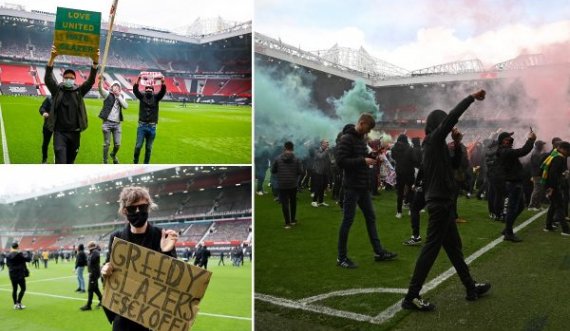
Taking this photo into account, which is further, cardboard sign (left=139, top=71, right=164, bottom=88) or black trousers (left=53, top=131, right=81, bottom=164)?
cardboard sign (left=139, top=71, right=164, bottom=88)

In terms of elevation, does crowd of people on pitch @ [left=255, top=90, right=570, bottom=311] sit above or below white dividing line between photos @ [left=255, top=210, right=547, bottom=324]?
above

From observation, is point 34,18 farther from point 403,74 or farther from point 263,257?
point 403,74

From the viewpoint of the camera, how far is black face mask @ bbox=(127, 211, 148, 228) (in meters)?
2.24

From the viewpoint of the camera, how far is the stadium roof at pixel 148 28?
132 inches

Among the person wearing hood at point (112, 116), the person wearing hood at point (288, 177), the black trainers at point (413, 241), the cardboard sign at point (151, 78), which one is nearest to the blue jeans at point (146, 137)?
the person wearing hood at point (112, 116)

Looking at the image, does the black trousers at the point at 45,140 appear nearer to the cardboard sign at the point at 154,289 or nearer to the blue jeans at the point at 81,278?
the cardboard sign at the point at 154,289

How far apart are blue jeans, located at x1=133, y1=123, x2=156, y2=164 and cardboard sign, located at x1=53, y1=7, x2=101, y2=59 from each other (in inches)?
24.6

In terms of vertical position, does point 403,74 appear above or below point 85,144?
above

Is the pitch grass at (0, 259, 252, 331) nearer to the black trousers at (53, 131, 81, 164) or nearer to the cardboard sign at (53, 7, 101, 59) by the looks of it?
the black trousers at (53, 131, 81, 164)

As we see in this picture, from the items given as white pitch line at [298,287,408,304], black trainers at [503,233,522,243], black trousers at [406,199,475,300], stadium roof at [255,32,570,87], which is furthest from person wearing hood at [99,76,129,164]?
black trainers at [503,233,522,243]

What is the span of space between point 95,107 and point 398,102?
2.10 m

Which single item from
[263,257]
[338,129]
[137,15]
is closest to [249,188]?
[263,257]

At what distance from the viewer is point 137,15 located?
363cm

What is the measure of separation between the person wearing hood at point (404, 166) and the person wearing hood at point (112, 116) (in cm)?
196
